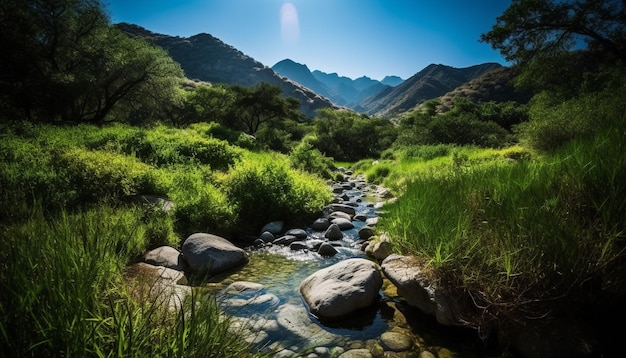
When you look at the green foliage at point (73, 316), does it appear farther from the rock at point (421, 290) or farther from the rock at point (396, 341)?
the rock at point (421, 290)

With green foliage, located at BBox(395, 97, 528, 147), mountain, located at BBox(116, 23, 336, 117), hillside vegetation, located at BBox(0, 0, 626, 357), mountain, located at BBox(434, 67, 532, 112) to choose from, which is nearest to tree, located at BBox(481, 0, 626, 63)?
hillside vegetation, located at BBox(0, 0, 626, 357)

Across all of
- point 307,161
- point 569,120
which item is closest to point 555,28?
point 569,120

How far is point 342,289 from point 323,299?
1.01 feet

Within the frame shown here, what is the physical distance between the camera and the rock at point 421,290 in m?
3.61

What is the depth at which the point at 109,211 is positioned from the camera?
18.6 ft

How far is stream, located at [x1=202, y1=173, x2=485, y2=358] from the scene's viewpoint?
338 cm

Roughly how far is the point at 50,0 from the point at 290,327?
3213 centimetres

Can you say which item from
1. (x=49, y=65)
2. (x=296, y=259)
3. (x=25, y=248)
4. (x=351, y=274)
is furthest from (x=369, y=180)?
(x=49, y=65)

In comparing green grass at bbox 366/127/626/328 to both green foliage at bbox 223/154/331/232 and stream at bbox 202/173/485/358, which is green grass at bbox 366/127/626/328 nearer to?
stream at bbox 202/173/485/358

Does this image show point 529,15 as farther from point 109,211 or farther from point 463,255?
point 109,211

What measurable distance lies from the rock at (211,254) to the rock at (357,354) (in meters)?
3.10

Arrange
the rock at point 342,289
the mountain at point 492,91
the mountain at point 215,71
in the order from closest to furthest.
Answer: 1. the rock at point 342,289
2. the mountain at point 492,91
3. the mountain at point 215,71

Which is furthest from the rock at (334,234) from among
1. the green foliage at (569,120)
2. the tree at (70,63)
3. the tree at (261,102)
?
the tree at (261,102)

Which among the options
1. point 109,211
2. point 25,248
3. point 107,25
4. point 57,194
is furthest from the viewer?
point 107,25
